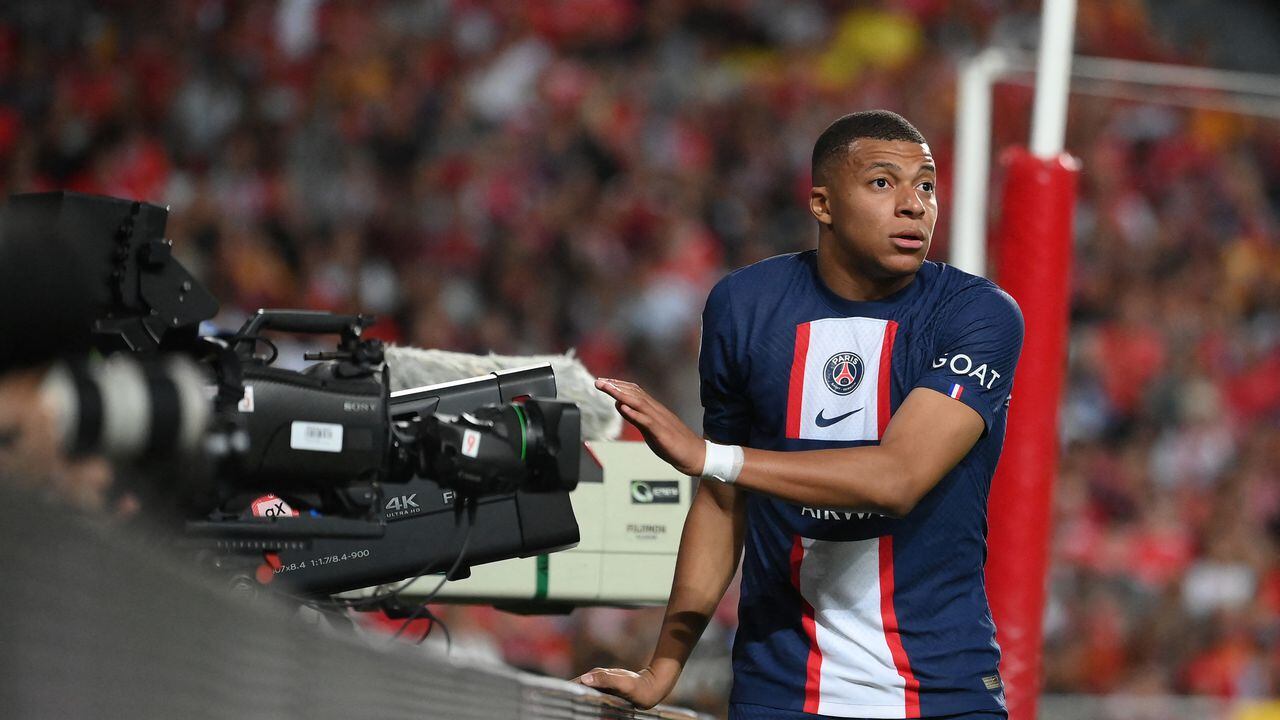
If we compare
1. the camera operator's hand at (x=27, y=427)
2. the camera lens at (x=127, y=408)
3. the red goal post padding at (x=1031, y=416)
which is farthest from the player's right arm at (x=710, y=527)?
the camera operator's hand at (x=27, y=427)

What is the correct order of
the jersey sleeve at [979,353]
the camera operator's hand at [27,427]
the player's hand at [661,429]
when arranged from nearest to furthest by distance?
the camera operator's hand at [27,427], the player's hand at [661,429], the jersey sleeve at [979,353]

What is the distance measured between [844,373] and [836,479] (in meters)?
0.26

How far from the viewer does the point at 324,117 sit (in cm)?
731

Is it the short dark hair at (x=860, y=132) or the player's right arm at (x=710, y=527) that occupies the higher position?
the short dark hair at (x=860, y=132)

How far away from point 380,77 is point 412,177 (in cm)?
54

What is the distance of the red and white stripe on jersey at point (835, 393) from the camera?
97.2 inches

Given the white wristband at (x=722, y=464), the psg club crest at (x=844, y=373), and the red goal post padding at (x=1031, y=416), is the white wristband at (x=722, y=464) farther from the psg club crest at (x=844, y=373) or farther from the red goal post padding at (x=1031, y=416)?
the red goal post padding at (x=1031, y=416)

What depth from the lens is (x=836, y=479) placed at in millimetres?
2264

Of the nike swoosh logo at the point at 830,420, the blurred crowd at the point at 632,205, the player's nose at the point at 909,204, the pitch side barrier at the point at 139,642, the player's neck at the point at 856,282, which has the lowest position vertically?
the pitch side barrier at the point at 139,642

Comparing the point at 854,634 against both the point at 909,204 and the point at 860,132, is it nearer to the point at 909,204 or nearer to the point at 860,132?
the point at 909,204

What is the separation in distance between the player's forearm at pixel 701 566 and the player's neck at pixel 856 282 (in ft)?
1.27

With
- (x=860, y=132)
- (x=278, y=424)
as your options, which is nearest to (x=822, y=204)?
(x=860, y=132)

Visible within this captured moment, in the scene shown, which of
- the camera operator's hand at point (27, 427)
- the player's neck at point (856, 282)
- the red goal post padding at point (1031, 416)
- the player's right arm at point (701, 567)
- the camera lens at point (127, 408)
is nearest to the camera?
the camera operator's hand at point (27, 427)

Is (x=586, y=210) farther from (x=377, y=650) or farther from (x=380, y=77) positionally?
(x=377, y=650)
